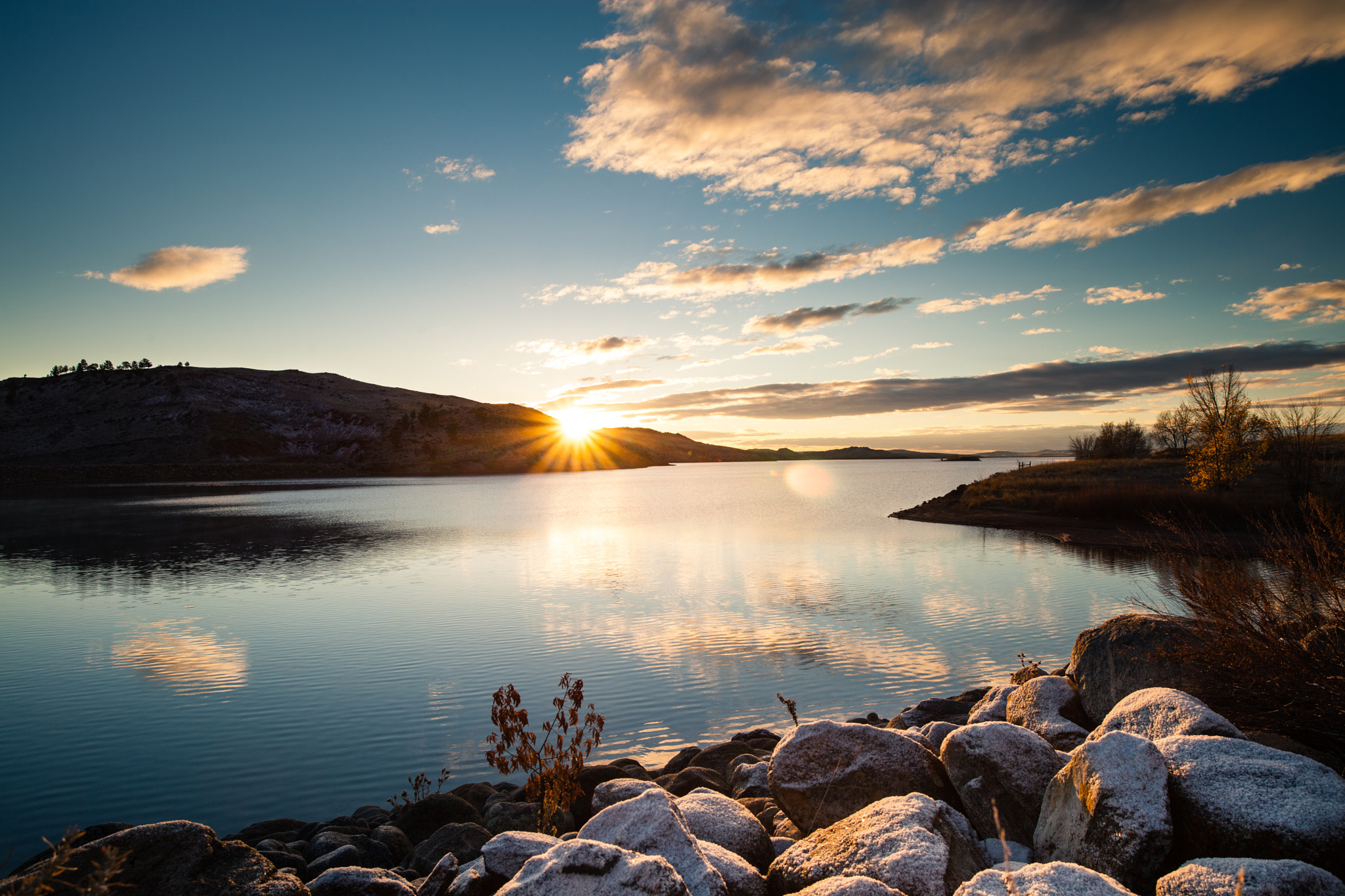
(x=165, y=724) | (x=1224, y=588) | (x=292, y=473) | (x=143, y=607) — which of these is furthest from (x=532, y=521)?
(x=292, y=473)

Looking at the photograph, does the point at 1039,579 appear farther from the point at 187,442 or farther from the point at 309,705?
the point at 187,442

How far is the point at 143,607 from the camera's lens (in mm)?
22328

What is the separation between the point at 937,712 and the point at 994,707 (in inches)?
81.0

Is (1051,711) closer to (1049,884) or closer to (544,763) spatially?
(1049,884)

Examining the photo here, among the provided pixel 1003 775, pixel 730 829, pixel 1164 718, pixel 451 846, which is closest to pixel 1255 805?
pixel 1164 718

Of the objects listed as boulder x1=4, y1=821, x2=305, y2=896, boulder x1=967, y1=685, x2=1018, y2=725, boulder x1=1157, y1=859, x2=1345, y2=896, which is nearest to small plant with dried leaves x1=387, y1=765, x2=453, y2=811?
boulder x1=4, y1=821, x2=305, y2=896

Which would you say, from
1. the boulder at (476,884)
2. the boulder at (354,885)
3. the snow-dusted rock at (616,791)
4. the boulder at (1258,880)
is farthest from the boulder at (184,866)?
the boulder at (1258,880)

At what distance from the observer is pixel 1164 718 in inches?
247

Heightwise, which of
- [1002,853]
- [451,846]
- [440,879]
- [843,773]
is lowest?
[451,846]

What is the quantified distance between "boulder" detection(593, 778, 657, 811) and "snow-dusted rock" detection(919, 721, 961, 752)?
3.52m

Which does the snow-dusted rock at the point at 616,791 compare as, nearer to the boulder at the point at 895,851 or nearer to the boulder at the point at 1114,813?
the boulder at the point at 895,851

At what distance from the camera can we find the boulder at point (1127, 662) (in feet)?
27.3

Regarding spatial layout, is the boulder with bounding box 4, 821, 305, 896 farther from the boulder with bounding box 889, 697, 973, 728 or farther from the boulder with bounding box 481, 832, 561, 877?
the boulder with bounding box 889, 697, 973, 728

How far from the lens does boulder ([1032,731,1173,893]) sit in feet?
15.1
